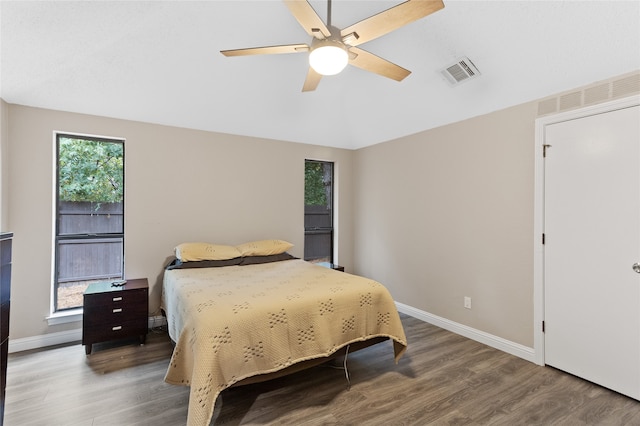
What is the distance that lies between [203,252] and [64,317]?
148 cm

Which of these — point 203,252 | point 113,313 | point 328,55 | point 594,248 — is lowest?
point 113,313

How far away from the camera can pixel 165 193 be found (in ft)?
11.9

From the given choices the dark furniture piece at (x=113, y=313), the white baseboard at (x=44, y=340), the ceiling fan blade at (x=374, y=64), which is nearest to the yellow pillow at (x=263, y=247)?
the dark furniture piece at (x=113, y=313)

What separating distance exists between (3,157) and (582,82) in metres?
5.13

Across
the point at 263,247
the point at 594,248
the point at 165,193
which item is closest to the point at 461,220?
the point at 594,248

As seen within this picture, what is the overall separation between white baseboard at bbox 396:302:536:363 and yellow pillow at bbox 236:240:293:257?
182 cm

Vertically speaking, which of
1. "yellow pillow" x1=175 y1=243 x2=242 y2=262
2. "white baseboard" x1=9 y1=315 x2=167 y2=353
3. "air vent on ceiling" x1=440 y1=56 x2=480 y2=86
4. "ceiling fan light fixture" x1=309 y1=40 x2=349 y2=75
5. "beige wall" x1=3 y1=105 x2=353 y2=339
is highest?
"air vent on ceiling" x1=440 y1=56 x2=480 y2=86

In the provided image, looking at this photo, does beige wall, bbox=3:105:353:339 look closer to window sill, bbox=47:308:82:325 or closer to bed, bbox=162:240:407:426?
window sill, bbox=47:308:82:325

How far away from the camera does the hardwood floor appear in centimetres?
202

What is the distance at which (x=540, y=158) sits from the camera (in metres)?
2.75

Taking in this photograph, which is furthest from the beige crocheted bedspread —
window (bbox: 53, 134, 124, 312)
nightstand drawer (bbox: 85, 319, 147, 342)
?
window (bbox: 53, 134, 124, 312)

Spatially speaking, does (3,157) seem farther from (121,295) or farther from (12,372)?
(12,372)

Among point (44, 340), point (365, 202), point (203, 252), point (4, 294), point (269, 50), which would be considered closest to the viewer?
point (4, 294)

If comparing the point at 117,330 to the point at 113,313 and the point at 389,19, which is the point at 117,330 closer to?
the point at 113,313
